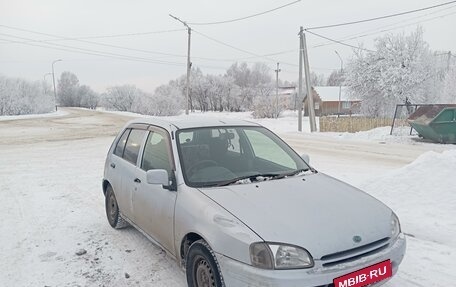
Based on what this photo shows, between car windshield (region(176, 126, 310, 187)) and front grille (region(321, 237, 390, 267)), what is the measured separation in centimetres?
110

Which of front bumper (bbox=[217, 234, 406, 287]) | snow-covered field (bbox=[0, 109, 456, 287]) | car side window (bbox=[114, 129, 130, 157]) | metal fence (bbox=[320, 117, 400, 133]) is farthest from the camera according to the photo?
metal fence (bbox=[320, 117, 400, 133])

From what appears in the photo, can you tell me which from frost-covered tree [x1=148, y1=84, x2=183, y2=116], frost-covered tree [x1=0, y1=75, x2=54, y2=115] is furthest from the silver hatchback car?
frost-covered tree [x1=0, y1=75, x2=54, y2=115]

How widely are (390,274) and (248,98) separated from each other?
7825cm

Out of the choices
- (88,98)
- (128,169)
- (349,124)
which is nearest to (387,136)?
(349,124)

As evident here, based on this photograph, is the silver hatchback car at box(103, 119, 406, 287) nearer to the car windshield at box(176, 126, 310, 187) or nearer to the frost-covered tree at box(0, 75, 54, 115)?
the car windshield at box(176, 126, 310, 187)

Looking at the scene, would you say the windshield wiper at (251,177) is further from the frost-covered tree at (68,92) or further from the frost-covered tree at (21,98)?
the frost-covered tree at (68,92)

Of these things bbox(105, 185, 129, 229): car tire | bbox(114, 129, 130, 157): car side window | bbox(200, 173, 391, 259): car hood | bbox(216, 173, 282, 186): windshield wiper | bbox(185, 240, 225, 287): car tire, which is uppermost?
bbox(114, 129, 130, 157): car side window

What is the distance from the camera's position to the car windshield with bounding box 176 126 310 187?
3.46m

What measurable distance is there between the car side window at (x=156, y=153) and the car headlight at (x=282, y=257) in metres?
1.40

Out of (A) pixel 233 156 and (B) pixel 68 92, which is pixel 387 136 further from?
(B) pixel 68 92

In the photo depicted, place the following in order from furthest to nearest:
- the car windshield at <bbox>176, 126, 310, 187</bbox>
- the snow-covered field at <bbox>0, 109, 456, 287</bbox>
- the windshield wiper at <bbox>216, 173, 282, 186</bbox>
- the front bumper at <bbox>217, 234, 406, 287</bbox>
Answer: the snow-covered field at <bbox>0, 109, 456, 287</bbox>
the car windshield at <bbox>176, 126, 310, 187</bbox>
the windshield wiper at <bbox>216, 173, 282, 186</bbox>
the front bumper at <bbox>217, 234, 406, 287</bbox>

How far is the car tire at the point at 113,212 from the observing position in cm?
496

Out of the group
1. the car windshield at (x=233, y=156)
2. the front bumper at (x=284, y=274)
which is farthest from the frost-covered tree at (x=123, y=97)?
the front bumper at (x=284, y=274)

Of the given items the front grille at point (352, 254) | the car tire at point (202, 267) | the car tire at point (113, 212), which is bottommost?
the car tire at point (113, 212)
